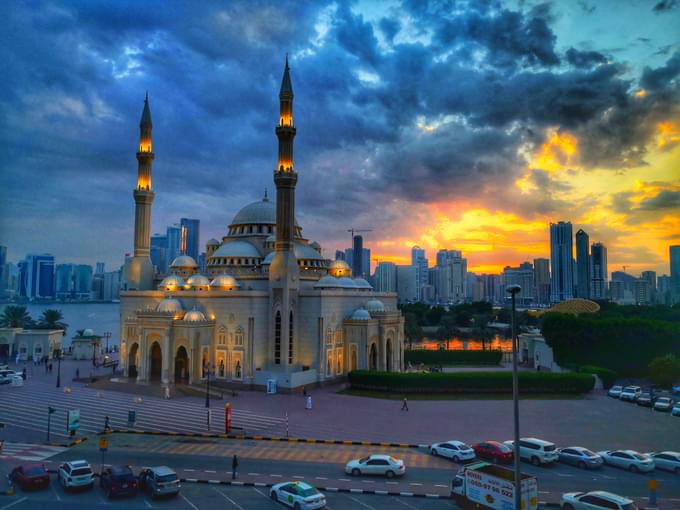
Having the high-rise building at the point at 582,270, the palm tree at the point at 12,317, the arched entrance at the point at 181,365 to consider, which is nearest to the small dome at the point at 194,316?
the arched entrance at the point at 181,365

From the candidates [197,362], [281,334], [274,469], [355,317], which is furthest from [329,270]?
[274,469]

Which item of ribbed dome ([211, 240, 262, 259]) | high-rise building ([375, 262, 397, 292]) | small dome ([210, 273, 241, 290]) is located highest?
high-rise building ([375, 262, 397, 292])

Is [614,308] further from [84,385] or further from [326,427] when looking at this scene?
[84,385]

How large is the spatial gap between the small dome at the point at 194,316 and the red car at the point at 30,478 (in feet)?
73.6

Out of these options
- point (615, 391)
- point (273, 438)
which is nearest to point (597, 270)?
point (615, 391)

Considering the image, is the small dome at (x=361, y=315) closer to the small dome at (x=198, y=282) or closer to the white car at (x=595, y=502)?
the small dome at (x=198, y=282)

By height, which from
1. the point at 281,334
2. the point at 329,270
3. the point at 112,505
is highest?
the point at 329,270

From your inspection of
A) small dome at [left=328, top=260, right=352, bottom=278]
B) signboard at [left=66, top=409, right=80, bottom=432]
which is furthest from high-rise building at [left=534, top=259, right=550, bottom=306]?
signboard at [left=66, top=409, right=80, bottom=432]

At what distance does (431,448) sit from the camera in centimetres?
2273

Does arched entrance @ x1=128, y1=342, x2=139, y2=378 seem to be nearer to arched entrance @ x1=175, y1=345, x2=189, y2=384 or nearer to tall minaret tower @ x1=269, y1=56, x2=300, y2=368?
arched entrance @ x1=175, y1=345, x2=189, y2=384

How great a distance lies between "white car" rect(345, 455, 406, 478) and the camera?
64.2 feet

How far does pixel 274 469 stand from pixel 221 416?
10491 millimetres

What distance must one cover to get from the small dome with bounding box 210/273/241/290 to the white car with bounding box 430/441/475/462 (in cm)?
2677

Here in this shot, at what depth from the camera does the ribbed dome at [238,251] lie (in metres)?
50.4
